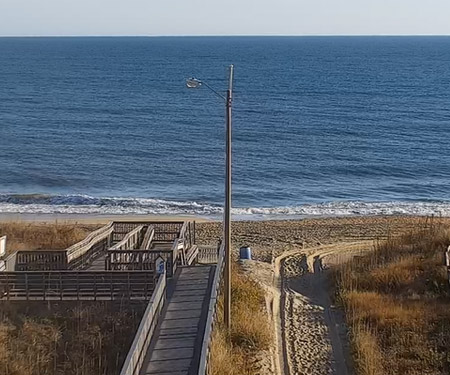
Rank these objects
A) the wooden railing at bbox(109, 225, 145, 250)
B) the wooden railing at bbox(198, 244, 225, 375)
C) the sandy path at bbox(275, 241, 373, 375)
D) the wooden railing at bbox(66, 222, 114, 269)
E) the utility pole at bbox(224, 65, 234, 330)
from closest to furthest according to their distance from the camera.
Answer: the wooden railing at bbox(198, 244, 225, 375) < the utility pole at bbox(224, 65, 234, 330) < the sandy path at bbox(275, 241, 373, 375) < the wooden railing at bbox(66, 222, 114, 269) < the wooden railing at bbox(109, 225, 145, 250)

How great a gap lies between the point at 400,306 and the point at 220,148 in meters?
38.5

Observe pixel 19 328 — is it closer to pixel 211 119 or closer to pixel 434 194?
pixel 434 194

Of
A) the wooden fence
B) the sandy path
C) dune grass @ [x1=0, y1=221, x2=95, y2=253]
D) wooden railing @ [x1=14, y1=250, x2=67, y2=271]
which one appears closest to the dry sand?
the sandy path

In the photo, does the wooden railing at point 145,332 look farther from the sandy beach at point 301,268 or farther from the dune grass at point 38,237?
the dune grass at point 38,237

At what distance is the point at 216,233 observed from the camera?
3108 centimetres

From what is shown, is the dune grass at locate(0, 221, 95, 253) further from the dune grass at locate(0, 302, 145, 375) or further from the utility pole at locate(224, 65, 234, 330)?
the utility pole at locate(224, 65, 234, 330)

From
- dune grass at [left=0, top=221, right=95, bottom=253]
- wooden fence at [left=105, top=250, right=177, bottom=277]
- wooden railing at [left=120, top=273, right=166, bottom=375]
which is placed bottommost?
dune grass at [left=0, top=221, right=95, bottom=253]

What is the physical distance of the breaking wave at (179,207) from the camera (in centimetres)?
3734

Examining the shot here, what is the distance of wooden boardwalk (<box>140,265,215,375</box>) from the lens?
12.2 meters

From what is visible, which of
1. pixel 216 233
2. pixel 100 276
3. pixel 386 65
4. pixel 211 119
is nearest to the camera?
pixel 100 276

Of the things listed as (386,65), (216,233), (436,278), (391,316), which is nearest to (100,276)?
(391,316)

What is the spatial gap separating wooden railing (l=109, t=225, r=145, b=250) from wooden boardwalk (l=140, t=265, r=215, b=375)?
2.06 metres

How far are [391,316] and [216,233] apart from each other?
15.0 m

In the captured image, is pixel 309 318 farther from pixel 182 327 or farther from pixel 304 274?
pixel 182 327
